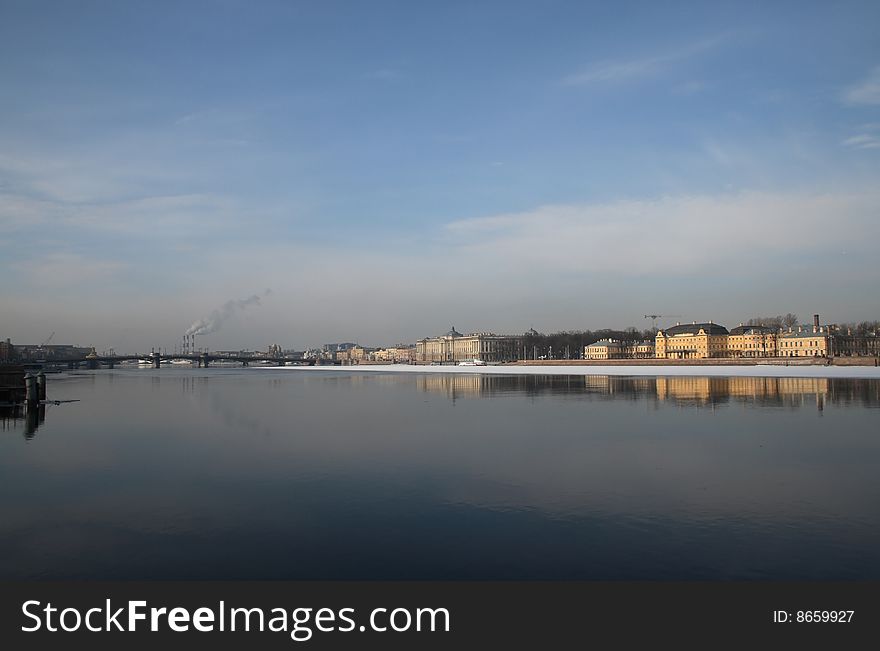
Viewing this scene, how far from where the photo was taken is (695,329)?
459 ft

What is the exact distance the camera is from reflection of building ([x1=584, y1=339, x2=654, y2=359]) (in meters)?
143

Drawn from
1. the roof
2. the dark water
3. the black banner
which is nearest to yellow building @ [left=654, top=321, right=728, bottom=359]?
the roof

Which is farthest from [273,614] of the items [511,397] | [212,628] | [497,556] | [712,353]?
[712,353]

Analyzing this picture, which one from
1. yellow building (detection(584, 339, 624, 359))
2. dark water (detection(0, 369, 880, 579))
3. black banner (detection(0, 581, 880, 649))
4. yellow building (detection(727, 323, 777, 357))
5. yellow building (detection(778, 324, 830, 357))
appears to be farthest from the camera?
yellow building (detection(584, 339, 624, 359))

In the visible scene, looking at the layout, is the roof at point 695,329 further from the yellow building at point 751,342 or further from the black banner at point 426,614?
the black banner at point 426,614

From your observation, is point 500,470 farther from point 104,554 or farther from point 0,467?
point 0,467

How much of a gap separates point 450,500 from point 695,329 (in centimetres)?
13926

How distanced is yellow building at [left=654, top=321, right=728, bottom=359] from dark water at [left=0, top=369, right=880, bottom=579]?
375ft

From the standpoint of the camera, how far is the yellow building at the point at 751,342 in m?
121

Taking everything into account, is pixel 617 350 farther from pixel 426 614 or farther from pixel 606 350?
pixel 426 614

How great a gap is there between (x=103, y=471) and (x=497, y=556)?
1066 centimetres

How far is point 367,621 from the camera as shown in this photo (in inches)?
269

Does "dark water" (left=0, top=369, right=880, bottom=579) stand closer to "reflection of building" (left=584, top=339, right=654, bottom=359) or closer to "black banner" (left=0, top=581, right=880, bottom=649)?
"black banner" (left=0, top=581, right=880, bottom=649)

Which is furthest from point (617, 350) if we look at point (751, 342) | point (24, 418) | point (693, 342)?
point (24, 418)
